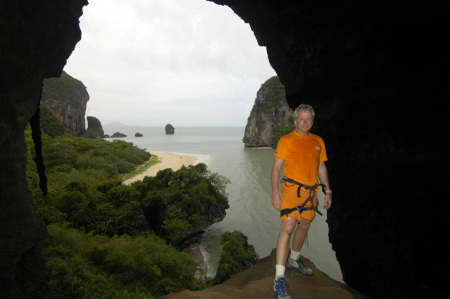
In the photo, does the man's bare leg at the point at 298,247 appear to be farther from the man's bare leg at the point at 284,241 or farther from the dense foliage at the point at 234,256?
the dense foliage at the point at 234,256

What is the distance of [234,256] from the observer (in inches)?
322

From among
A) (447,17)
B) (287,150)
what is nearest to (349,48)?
(447,17)

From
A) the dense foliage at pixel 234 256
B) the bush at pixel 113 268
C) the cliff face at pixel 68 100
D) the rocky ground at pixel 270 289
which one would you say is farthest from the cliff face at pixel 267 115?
the rocky ground at pixel 270 289

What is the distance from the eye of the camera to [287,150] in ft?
12.3

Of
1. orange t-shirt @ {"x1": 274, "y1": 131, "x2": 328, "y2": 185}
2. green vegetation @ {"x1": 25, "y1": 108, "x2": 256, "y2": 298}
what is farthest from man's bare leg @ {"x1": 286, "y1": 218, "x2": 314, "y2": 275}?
green vegetation @ {"x1": 25, "y1": 108, "x2": 256, "y2": 298}

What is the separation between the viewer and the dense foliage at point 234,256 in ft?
24.0

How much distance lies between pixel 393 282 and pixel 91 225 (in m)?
12.7

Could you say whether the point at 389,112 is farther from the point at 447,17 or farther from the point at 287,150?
the point at 287,150

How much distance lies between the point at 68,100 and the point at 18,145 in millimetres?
81492

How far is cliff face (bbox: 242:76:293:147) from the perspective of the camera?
6794 centimetres

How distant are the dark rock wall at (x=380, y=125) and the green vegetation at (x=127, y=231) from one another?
492 cm

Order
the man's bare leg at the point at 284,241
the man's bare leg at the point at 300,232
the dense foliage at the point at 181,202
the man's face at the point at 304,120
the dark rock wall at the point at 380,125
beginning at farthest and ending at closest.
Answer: the dense foliage at the point at 181,202 → the man's bare leg at the point at 300,232 → the man's face at the point at 304,120 → the man's bare leg at the point at 284,241 → the dark rock wall at the point at 380,125

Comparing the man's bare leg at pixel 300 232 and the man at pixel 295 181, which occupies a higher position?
the man at pixel 295 181

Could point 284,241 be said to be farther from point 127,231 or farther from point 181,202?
point 181,202
